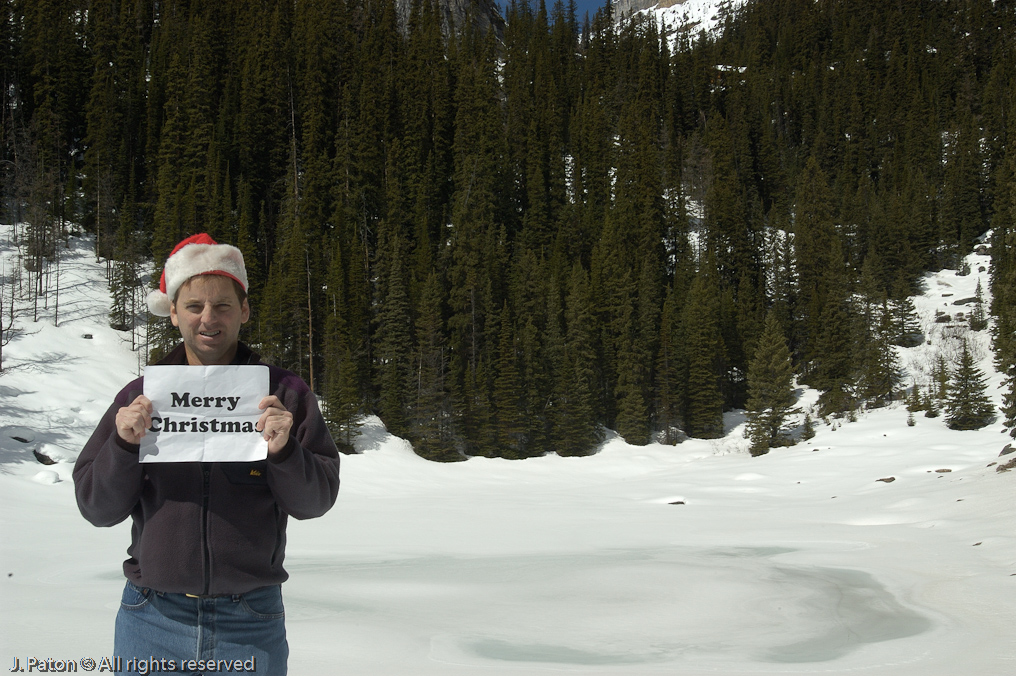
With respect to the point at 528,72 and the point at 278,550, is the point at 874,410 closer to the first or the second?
the point at 278,550

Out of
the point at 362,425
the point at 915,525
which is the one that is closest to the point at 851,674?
the point at 915,525

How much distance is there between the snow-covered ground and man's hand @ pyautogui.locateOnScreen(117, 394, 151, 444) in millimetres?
4238

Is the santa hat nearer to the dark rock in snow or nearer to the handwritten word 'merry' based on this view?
the handwritten word 'merry'

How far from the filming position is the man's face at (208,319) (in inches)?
107

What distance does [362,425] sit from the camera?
39750mm

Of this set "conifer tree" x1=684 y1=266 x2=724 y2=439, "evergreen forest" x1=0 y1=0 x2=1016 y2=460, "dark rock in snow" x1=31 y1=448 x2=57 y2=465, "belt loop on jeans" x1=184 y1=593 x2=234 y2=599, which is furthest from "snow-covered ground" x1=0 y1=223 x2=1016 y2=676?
"conifer tree" x1=684 y1=266 x2=724 y2=439

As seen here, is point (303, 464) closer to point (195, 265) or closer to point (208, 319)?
point (208, 319)

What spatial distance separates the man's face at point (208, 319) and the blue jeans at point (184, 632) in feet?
2.96

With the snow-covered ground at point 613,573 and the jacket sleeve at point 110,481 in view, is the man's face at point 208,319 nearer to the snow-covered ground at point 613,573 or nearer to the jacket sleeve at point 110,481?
the jacket sleeve at point 110,481

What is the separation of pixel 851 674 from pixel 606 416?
143ft

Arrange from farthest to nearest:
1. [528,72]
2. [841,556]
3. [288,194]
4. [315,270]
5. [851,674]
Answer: [528,72] < [288,194] < [315,270] < [841,556] < [851,674]

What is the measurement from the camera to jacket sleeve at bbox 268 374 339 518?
8.25 ft

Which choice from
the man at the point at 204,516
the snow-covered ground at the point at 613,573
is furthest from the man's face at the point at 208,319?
the snow-covered ground at the point at 613,573

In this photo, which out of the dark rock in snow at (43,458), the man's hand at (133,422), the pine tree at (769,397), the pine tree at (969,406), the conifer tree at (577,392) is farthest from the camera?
the conifer tree at (577,392)
